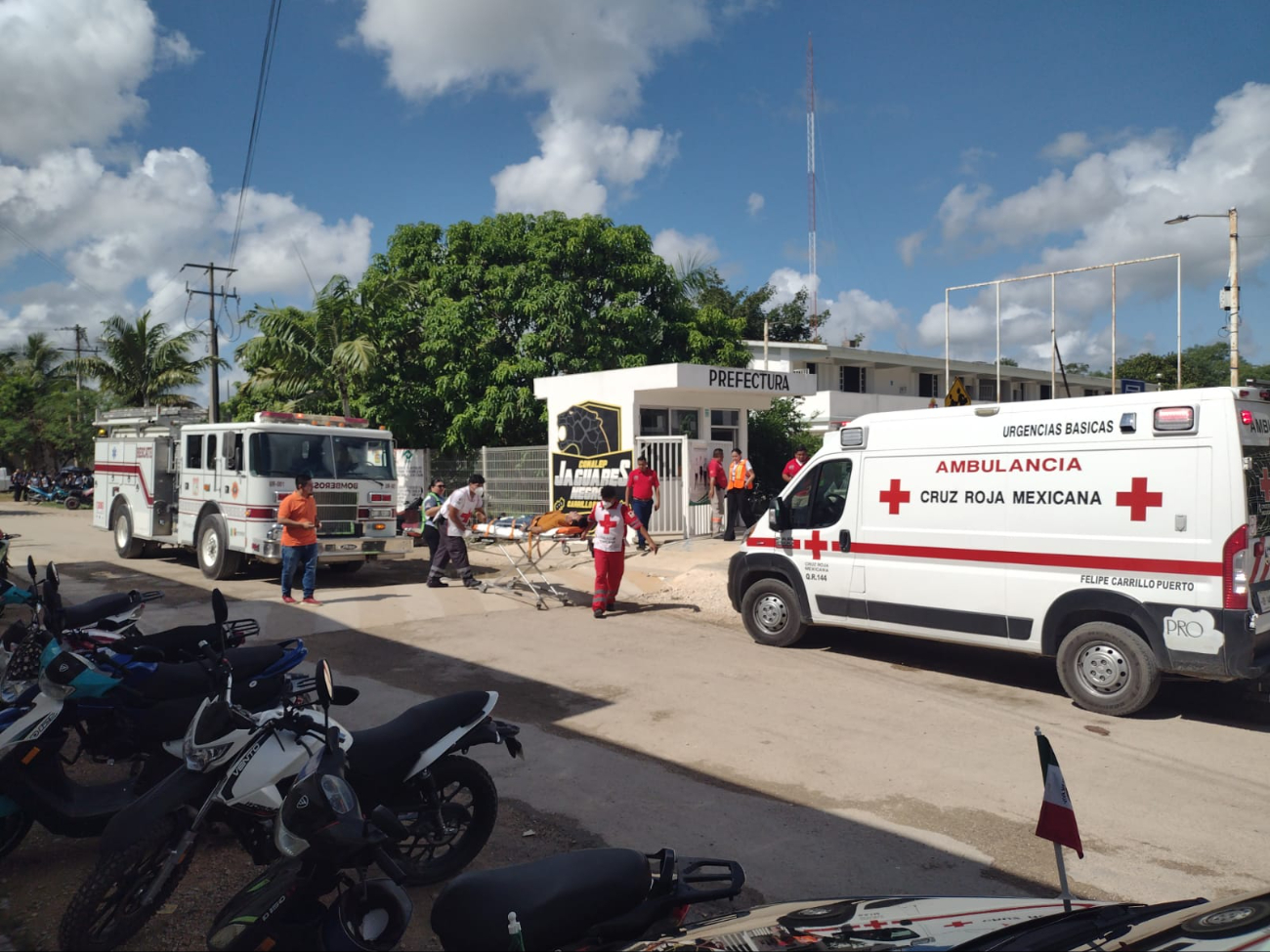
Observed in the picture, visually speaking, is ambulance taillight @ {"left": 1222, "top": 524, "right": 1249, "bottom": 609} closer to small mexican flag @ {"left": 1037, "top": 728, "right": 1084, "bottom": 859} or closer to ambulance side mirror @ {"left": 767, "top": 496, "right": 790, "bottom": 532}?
ambulance side mirror @ {"left": 767, "top": 496, "right": 790, "bottom": 532}

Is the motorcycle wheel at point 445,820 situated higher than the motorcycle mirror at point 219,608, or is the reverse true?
the motorcycle mirror at point 219,608

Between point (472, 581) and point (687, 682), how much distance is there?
6.27 metres

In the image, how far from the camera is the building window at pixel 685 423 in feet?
62.9

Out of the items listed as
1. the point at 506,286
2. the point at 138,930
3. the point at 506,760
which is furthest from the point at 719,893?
the point at 506,286

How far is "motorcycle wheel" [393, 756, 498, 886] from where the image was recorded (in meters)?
4.30

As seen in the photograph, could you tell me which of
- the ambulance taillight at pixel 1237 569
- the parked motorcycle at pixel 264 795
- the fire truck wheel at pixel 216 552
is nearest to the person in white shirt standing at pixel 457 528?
the fire truck wheel at pixel 216 552

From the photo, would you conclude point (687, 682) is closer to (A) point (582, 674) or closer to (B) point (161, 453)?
(A) point (582, 674)

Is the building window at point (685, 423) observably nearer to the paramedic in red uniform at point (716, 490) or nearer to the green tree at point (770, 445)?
the paramedic in red uniform at point (716, 490)

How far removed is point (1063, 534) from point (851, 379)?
30693 millimetres

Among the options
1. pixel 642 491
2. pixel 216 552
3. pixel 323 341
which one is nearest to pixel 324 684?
pixel 216 552

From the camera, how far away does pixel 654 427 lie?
18938mm

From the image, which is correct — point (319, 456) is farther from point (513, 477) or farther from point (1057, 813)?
point (1057, 813)

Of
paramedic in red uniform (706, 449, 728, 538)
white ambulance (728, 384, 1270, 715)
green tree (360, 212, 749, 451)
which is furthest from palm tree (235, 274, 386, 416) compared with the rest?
white ambulance (728, 384, 1270, 715)

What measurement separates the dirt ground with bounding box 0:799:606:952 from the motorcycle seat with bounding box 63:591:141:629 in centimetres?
115
